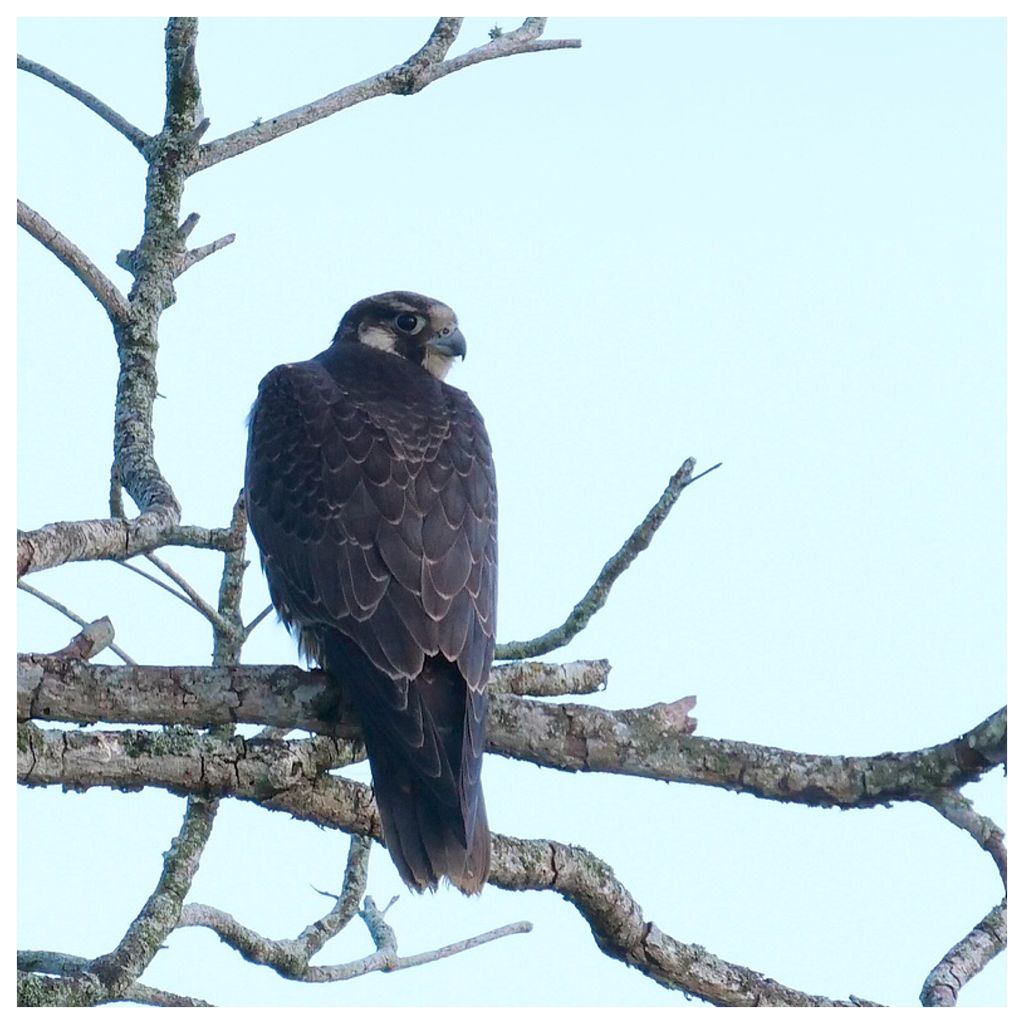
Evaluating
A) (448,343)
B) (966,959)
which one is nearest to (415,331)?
(448,343)

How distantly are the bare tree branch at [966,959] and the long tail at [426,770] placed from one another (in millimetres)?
1274

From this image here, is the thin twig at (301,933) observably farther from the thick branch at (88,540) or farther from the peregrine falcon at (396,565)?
the thick branch at (88,540)

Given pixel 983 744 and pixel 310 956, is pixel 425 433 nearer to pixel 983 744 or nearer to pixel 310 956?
pixel 310 956

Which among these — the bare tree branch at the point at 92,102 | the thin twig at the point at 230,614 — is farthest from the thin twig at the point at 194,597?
the bare tree branch at the point at 92,102

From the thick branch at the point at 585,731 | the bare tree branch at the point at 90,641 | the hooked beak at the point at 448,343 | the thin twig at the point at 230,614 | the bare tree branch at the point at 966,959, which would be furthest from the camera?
the hooked beak at the point at 448,343

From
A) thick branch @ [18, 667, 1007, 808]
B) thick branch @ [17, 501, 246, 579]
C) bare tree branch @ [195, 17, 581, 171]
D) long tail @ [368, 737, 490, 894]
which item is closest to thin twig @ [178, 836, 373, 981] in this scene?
long tail @ [368, 737, 490, 894]

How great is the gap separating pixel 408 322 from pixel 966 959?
3.88 m

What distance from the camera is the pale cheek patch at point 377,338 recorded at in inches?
273

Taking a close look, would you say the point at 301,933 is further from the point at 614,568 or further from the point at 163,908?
the point at 614,568

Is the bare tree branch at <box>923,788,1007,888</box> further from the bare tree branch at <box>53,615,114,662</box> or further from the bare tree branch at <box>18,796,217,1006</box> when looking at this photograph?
the bare tree branch at <box>53,615,114,662</box>

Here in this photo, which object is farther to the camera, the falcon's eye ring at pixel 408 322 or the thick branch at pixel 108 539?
the falcon's eye ring at pixel 408 322

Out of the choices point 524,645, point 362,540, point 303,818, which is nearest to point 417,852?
point 303,818

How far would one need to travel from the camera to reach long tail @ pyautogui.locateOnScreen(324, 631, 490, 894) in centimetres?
459

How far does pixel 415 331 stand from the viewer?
695 cm
